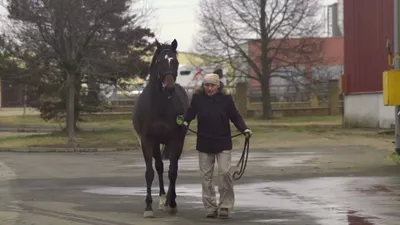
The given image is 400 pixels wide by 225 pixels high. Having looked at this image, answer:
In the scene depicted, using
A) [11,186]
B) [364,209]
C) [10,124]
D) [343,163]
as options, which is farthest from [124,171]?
[10,124]

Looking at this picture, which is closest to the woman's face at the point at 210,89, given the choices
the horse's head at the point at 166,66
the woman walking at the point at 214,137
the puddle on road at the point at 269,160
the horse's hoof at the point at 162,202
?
the woman walking at the point at 214,137

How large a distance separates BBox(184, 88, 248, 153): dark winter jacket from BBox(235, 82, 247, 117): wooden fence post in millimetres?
38675

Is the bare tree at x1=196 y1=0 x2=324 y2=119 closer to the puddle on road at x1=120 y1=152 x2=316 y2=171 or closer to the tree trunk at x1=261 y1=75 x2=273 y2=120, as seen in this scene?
the tree trunk at x1=261 y1=75 x2=273 y2=120

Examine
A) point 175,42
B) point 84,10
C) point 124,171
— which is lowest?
point 124,171

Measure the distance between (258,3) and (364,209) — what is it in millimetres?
36059

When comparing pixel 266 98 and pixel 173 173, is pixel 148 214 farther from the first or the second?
pixel 266 98

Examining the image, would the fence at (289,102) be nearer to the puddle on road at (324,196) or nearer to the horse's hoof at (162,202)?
the puddle on road at (324,196)

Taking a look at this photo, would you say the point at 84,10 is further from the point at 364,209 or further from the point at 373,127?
the point at 364,209

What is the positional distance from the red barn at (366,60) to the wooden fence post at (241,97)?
13.2 m

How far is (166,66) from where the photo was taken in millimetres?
10805

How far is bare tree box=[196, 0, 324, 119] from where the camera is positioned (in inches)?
1802

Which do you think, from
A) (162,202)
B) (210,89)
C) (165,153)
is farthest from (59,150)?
(210,89)

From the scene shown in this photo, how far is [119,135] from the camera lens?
3322 cm

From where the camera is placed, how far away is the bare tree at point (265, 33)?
45.8 m
